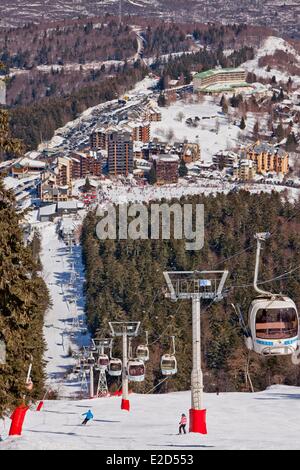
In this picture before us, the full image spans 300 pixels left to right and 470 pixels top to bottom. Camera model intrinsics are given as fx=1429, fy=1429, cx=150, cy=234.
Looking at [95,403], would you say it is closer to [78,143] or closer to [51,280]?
[51,280]

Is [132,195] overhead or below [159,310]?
below

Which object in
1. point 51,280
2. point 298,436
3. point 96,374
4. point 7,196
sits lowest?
point 51,280

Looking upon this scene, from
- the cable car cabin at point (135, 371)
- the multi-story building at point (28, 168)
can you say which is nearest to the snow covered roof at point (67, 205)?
the multi-story building at point (28, 168)

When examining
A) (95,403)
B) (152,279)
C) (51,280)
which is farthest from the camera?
(51,280)

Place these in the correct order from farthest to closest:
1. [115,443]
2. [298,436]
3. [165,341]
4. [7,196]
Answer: [165,341] → [298,436] → [115,443] → [7,196]

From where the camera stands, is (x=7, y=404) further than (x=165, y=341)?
No

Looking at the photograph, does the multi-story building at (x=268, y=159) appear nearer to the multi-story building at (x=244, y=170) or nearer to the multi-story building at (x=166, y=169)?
the multi-story building at (x=244, y=170)

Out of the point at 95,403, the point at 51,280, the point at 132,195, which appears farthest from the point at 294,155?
the point at 95,403

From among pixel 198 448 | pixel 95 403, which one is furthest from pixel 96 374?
pixel 198 448

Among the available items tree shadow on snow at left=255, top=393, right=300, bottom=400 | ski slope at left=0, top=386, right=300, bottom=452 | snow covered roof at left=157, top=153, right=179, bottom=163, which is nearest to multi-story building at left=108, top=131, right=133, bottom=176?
snow covered roof at left=157, top=153, right=179, bottom=163
